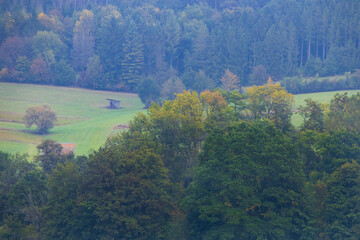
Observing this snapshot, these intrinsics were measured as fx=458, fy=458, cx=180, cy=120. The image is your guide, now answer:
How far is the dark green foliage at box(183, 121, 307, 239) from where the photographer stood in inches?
1305

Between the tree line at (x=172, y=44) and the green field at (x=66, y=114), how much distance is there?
5088mm

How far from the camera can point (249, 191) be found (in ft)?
112

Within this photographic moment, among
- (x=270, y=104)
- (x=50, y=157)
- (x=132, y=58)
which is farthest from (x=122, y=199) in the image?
(x=132, y=58)

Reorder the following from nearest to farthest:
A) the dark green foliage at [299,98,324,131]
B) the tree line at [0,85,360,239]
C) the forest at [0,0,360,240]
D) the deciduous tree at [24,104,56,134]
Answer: the tree line at [0,85,360,239] → the forest at [0,0,360,240] → the dark green foliage at [299,98,324,131] → the deciduous tree at [24,104,56,134]

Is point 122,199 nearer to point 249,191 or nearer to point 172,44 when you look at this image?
point 249,191

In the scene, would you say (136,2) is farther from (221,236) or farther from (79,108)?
(221,236)

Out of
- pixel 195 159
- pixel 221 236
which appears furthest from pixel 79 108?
pixel 221 236

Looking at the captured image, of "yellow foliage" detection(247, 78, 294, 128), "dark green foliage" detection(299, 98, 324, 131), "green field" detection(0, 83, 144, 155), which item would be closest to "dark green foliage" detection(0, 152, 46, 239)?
"green field" detection(0, 83, 144, 155)

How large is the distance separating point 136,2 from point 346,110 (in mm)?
93909

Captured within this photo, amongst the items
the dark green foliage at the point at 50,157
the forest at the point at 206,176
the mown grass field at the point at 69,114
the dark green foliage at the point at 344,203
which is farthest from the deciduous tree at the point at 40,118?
the dark green foliage at the point at 344,203

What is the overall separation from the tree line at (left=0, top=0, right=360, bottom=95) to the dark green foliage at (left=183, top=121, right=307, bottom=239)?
5726cm

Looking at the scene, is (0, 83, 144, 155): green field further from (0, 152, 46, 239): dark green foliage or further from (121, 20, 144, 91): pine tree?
(0, 152, 46, 239): dark green foliage

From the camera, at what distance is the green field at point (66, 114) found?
222ft

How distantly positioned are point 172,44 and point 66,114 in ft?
137
